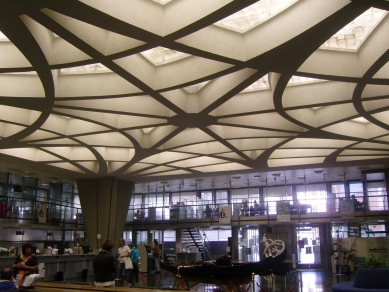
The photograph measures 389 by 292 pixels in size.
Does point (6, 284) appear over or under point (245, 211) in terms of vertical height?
under

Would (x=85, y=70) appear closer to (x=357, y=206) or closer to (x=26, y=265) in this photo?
(x=26, y=265)

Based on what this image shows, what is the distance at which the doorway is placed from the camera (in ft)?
98.6

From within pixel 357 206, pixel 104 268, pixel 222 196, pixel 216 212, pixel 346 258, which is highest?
pixel 222 196

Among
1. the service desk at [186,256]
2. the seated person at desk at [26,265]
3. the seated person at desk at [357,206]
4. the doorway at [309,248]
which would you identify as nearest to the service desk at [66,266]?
the service desk at [186,256]

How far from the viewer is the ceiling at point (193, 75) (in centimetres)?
789

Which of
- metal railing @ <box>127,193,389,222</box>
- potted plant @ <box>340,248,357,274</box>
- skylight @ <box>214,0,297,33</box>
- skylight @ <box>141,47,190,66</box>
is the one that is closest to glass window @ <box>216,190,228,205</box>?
metal railing @ <box>127,193,389,222</box>

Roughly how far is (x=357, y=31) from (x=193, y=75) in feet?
13.0

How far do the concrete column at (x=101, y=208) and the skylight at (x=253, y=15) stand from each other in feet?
60.7

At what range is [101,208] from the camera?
87.2 feet

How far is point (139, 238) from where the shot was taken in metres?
35.4

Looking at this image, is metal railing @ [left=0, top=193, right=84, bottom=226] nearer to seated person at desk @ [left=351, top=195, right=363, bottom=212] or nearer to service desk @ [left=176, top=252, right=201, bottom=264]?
service desk @ [left=176, top=252, right=201, bottom=264]

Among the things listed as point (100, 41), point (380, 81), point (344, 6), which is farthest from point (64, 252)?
point (344, 6)

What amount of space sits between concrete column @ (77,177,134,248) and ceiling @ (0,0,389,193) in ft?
16.8

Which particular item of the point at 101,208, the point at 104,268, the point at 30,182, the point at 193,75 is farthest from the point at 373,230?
the point at 30,182
